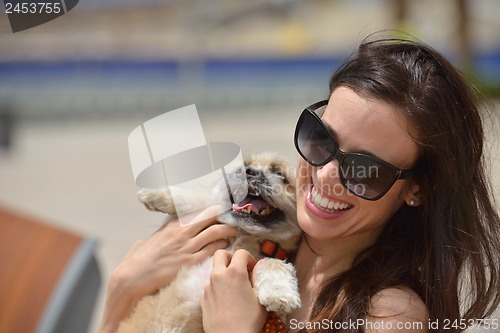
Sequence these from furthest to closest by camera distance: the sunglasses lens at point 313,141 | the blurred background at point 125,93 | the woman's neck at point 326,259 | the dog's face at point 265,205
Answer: the blurred background at point 125,93 < the dog's face at point 265,205 < the woman's neck at point 326,259 < the sunglasses lens at point 313,141

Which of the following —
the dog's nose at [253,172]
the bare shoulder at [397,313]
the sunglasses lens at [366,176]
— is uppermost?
the sunglasses lens at [366,176]

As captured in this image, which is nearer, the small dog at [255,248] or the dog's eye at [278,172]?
the small dog at [255,248]

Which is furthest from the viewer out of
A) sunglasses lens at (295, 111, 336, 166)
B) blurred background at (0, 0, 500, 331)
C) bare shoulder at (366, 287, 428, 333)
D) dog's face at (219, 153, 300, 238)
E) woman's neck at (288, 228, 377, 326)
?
blurred background at (0, 0, 500, 331)

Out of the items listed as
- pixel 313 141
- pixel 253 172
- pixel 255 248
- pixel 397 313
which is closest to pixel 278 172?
pixel 253 172

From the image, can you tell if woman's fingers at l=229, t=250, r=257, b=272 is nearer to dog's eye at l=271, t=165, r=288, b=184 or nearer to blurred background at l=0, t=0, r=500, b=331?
dog's eye at l=271, t=165, r=288, b=184

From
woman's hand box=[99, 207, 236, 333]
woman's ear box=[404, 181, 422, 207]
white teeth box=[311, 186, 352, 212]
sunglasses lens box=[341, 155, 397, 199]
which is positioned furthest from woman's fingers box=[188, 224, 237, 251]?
woman's ear box=[404, 181, 422, 207]

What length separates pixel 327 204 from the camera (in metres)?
1.96

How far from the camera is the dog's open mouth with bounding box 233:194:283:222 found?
7.41 ft

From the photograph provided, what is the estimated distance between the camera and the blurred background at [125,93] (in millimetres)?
8039

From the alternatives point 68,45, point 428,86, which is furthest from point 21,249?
point 68,45

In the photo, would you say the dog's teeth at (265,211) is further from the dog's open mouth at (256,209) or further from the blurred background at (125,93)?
the blurred background at (125,93)

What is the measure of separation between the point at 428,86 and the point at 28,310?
7.72 feet

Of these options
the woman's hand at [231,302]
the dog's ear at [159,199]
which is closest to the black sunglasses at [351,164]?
the woman's hand at [231,302]

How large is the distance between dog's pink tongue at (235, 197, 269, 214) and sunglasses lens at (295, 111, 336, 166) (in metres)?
0.33
